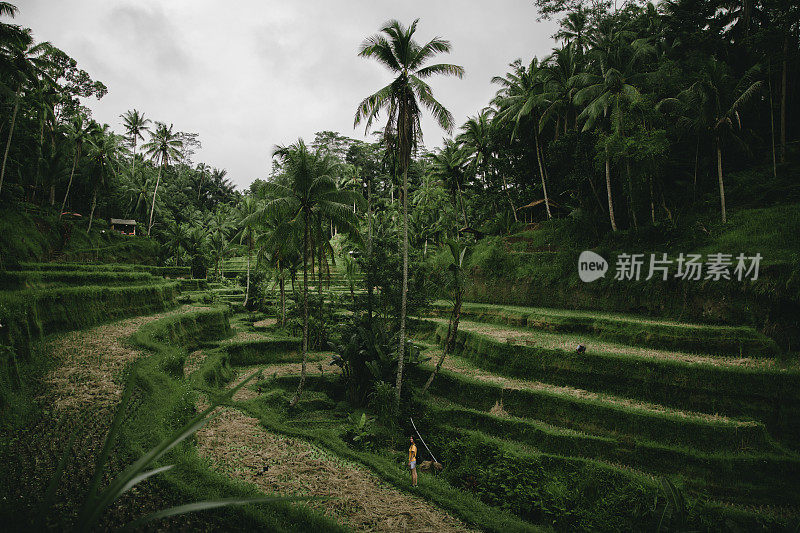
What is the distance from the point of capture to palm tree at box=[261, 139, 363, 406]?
13648 millimetres

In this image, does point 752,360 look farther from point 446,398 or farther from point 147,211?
point 147,211

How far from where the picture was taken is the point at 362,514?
7.59 meters

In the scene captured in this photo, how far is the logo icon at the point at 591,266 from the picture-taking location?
1889cm

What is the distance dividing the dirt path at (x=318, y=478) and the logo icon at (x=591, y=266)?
48.3 feet

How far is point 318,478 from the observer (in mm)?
8781

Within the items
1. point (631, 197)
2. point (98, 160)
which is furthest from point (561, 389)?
point (98, 160)

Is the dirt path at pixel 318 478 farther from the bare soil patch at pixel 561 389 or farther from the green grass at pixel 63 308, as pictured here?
the bare soil patch at pixel 561 389

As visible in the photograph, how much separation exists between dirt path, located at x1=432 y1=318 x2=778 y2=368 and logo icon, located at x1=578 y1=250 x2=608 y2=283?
4.25 meters

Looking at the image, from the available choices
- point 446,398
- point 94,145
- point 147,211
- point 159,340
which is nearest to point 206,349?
point 159,340

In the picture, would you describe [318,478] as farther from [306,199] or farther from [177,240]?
[177,240]

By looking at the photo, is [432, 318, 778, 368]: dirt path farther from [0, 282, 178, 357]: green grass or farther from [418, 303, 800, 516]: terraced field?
[0, 282, 178, 357]: green grass

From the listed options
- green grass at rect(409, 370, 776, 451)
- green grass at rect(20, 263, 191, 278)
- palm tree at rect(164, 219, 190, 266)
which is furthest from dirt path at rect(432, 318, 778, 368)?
palm tree at rect(164, 219, 190, 266)

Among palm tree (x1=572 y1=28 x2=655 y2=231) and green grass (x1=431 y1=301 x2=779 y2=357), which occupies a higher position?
palm tree (x1=572 y1=28 x2=655 y2=231)

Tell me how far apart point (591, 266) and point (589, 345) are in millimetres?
6030
